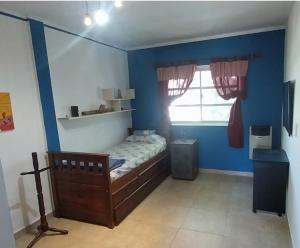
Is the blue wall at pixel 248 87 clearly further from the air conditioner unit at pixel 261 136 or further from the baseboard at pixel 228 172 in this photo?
the air conditioner unit at pixel 261 136

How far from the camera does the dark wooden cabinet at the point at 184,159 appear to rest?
390 cm

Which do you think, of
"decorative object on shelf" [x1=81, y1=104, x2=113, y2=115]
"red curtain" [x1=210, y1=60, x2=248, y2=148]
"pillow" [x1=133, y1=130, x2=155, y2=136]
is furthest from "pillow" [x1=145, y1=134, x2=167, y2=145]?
"red curtain" [x1=210, y1=60, x2=248, y2=148]

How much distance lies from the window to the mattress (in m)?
0.65

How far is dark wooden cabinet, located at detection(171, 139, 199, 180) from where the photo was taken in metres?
3.90

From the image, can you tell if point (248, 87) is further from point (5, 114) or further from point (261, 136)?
point (5, 114)

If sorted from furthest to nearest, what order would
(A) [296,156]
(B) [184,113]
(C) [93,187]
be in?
(B) [184,113]
(C) [93,187]
(A) [296,156]

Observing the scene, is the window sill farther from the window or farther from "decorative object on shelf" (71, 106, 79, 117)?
"decorative object on shelf" (71, 106, 79, 117)

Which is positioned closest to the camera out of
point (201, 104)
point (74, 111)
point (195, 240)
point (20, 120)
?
point (195, 240)

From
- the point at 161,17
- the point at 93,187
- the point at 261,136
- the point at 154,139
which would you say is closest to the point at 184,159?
the point at 154,139

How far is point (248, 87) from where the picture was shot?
149 inches

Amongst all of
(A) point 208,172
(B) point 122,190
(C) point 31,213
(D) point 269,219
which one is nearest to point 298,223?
(D) point 269,219

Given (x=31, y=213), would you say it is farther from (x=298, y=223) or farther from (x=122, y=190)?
(x=298, y=223)

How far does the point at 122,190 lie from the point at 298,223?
180 cm

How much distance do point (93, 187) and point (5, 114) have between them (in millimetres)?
1198
